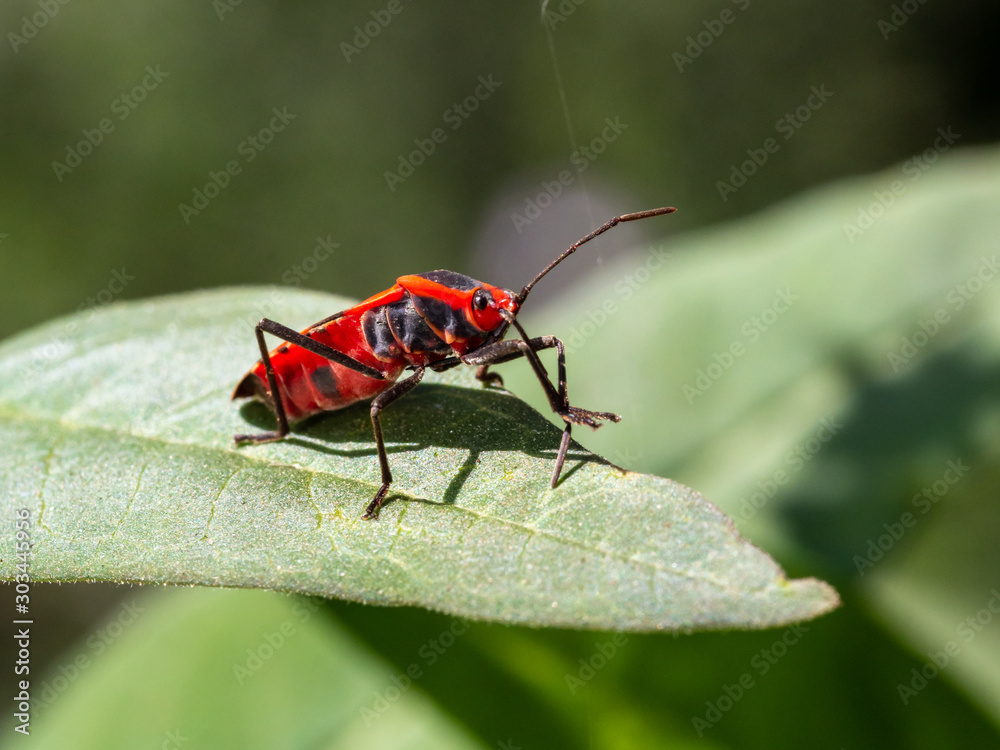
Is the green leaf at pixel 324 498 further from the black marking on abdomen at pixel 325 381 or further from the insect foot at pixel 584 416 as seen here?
the insect foot at pixel 584 416

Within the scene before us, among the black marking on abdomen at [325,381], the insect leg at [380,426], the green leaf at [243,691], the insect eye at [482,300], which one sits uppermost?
the insect eye at [482,300]

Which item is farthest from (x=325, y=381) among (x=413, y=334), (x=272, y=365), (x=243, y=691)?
(x=243, y=691)

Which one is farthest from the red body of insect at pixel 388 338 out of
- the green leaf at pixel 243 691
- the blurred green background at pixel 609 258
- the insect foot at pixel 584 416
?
the green leaf at pixel 243 691

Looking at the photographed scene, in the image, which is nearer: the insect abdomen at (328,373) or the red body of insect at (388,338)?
the red body of insect at (388,338)

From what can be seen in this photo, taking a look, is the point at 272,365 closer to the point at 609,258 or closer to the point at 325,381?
the point at 325,381

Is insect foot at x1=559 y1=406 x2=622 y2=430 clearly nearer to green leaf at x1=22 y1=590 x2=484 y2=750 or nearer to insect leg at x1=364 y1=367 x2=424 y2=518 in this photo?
insect leg at x1=364 y1=367 x2=424 y2=518
